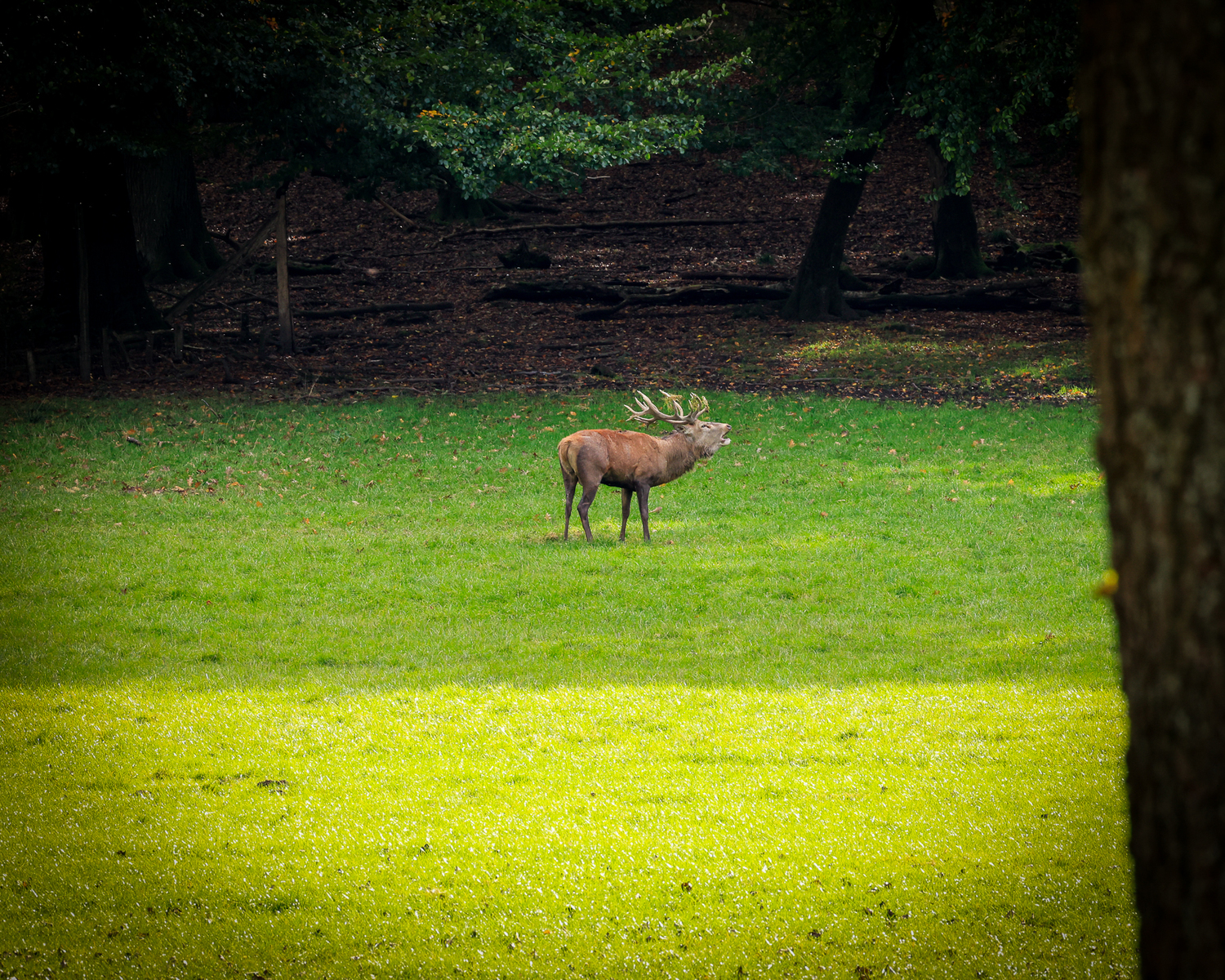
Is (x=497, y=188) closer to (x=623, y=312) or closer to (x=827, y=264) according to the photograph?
(x=623, y=312)

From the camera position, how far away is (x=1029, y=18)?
Answer: 69.4ft

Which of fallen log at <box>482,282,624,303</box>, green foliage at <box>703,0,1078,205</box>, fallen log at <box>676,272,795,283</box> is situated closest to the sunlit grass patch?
green foliage at <box>703,0,1078,205</box>

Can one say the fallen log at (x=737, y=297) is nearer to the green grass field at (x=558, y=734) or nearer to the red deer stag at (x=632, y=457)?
the green grass field at (x=558, y=734)

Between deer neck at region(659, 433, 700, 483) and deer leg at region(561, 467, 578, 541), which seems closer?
deer leg at region(561, 467, 578, 541)

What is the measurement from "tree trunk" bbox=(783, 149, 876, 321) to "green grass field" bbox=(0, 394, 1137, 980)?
12587mm

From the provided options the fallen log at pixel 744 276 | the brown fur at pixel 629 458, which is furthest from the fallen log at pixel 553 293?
the brown fur at pixel 629 458

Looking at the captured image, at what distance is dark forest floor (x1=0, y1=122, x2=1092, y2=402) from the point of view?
76.0 feet

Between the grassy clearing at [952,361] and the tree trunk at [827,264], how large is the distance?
0.87 meters

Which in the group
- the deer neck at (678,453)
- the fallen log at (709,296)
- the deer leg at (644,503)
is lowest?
the deer leg at (644,503)

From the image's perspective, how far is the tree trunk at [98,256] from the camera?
24062mm

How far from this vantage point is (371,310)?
29.1 metres

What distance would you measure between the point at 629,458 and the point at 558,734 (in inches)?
224

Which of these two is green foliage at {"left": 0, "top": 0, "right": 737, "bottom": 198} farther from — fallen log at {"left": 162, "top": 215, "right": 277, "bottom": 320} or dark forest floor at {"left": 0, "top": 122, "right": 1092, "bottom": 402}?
dark forest floor at {"left": 0, "top": 122, "right": 1092, "bottom": 402}

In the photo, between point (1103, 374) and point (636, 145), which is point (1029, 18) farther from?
point (1103, 374)
